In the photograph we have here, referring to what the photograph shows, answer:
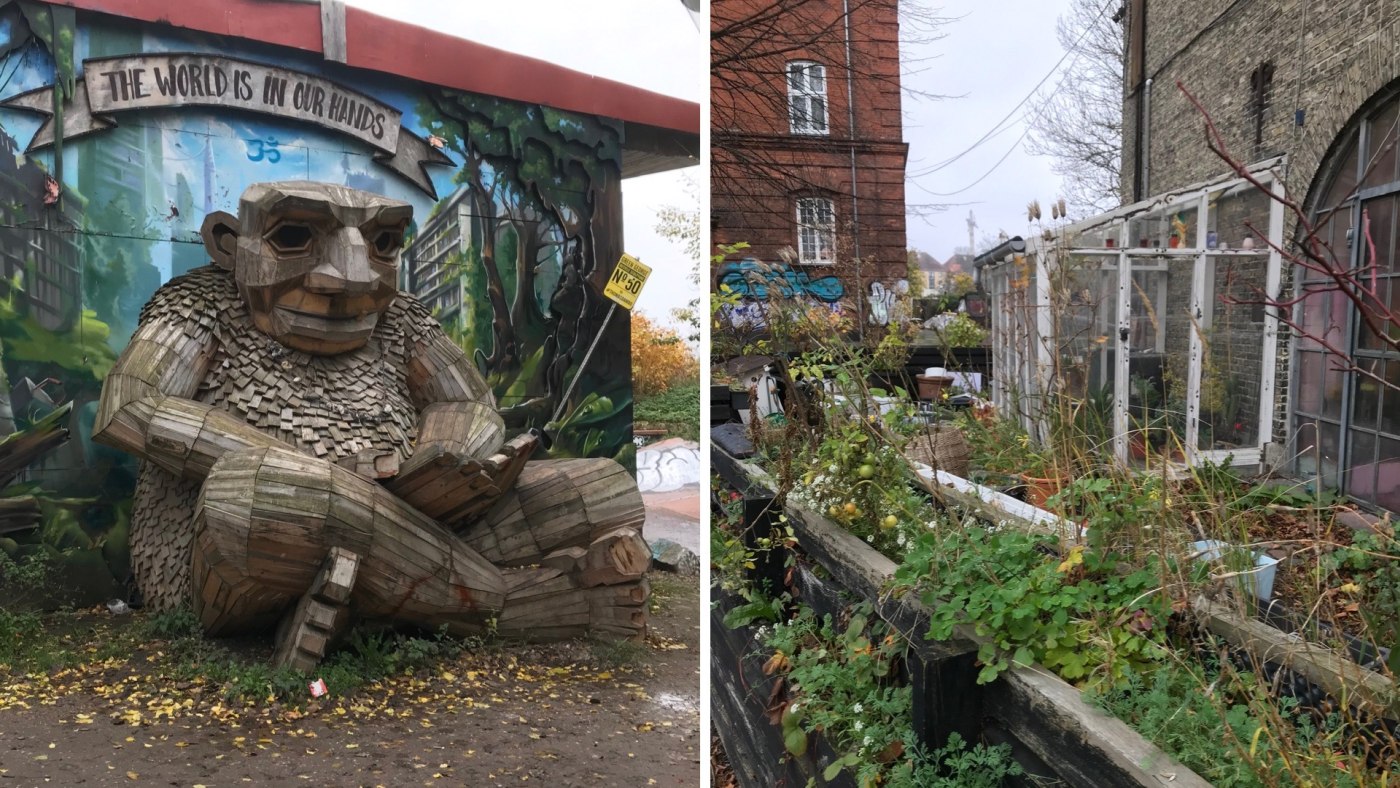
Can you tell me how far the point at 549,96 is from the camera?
2.71 m

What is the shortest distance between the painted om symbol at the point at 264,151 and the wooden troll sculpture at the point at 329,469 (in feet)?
0.49

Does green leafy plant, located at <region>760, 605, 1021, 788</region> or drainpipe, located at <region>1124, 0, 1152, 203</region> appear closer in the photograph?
green leafy plant, located at <region>760, 605, 1021, 788</region>

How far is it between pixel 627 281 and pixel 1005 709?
176 cm

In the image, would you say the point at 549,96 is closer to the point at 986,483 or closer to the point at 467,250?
the point at 467,250

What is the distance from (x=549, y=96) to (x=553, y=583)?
1402mm

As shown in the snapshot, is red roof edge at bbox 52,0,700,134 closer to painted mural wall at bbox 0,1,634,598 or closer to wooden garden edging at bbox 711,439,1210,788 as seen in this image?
painted mural wall at bbox 0,1,634,598

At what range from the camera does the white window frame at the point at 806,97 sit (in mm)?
2805

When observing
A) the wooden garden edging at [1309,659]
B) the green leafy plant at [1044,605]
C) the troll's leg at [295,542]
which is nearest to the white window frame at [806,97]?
the green leafy plant at [1044,605]

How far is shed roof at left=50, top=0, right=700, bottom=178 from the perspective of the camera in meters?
2.34

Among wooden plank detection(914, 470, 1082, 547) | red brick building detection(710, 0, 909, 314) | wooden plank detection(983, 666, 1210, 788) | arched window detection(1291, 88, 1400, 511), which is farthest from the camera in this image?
red brick building detection(710, 0, 909, 314)

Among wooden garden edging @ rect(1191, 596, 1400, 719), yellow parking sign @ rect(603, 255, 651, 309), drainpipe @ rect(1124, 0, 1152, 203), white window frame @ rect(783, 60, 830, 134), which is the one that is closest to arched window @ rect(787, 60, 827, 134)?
white window frame @ rect(783, 60, 830, 134)

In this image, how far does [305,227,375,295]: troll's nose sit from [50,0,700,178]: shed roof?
49 centimetres

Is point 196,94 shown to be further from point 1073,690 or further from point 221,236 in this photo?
point 1073,690

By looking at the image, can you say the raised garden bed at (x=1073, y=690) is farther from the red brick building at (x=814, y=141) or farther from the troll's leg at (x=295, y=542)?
the troll's leg at (x=295, y=542)
